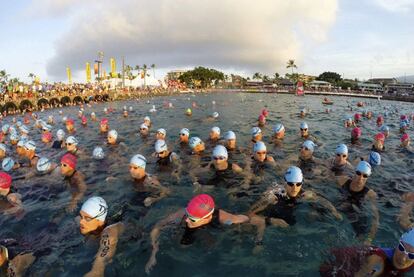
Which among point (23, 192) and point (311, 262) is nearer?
point (311, 262)

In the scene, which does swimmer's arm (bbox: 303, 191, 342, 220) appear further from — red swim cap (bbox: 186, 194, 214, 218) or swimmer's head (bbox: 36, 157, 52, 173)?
swimmer's head (bbox: 36, 157, 52, 173)

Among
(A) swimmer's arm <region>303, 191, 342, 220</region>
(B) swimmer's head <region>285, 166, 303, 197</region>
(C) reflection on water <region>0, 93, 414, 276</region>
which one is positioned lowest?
(C) reflection on water <region>0, 93, 414, 276</region>

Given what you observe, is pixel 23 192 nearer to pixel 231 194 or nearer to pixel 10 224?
pixel 10 224

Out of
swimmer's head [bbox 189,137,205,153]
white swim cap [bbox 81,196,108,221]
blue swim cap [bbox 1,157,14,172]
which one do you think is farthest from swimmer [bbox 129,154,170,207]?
blue swim cap [bbox 1,157,14,172]

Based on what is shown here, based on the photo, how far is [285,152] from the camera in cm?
1508

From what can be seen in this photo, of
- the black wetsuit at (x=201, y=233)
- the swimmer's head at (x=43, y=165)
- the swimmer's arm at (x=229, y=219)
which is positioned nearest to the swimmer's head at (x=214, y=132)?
the swimmer's head at (x=43, y=165)

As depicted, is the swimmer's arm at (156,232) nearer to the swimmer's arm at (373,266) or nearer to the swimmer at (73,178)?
the swimmer at (73,178)

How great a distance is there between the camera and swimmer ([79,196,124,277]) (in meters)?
6.23

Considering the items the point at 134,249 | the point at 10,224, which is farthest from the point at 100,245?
the point at 10,224

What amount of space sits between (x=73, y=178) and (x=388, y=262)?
31.1ft

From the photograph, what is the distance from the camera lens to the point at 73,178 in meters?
10.2

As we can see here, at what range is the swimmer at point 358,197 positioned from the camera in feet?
25.8

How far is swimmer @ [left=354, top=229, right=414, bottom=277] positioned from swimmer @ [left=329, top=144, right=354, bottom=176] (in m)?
6.23

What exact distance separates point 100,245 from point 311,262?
471 centimetres
